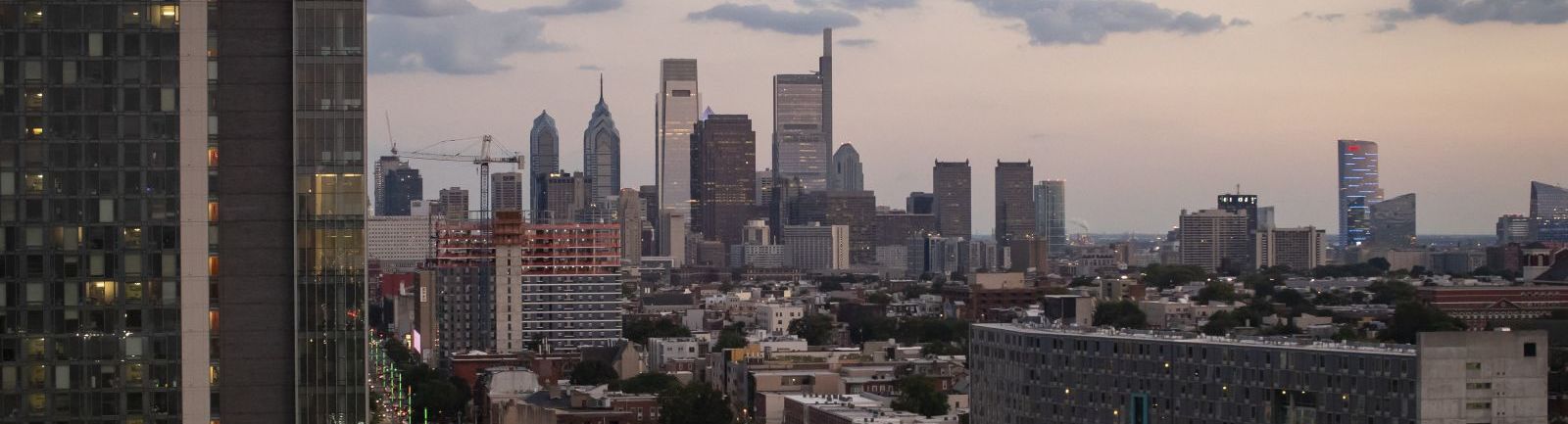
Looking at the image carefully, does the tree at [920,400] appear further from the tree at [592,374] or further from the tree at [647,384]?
the tree at [592,374]

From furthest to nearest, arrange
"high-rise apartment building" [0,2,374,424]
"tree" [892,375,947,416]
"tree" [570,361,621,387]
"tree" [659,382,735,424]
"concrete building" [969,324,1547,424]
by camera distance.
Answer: "tree" [570,361,621,387]
"tree" [659,382,735,424]
"tree" [892,375,947,416]
"concrete building" [969,324,1547,424]
"high-rise apartment building" [0,2,374,424]

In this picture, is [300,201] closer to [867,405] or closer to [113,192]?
[113,192]

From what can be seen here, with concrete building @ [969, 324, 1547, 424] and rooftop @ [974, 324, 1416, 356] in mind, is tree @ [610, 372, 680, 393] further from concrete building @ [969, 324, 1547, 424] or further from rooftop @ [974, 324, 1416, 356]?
concrete building @ [969, 324, 1547, 424]

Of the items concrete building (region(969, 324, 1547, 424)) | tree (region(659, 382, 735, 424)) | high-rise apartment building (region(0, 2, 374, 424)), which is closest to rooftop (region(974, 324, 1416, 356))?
concrete building (region(969, 324, 1547, 424))

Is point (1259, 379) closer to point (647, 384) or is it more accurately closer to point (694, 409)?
point (694, 409)

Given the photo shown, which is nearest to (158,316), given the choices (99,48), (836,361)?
(99,48)

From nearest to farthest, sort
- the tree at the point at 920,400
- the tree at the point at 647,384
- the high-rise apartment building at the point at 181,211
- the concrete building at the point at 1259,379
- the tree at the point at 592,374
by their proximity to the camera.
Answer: the high-rise apartment building at the point at 181,211, the concrete building at the point at 1259,379, the tree at the point at 920,400, the tree at the point at 647,384, the tree at the point at 592,374

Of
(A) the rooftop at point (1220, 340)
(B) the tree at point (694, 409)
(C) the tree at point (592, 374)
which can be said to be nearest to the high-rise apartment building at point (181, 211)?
(A) the rooftop at point (1220, 340)
